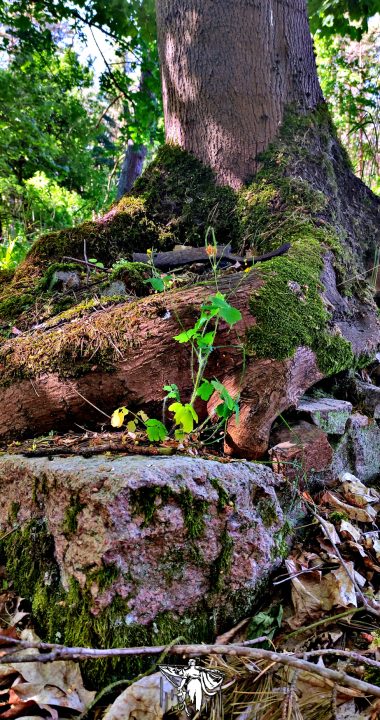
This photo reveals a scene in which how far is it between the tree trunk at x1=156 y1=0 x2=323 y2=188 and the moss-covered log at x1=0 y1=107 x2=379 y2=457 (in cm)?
17

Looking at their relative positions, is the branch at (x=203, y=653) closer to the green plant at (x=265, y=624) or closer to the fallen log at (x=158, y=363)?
the green plant at (x=265, y=624)

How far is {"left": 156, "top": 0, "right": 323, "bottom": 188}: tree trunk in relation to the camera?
145 inches

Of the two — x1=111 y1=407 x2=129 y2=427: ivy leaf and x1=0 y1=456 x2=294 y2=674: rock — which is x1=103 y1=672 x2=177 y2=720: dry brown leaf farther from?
x1=111 y1=407 x2=129 y2=427: ivy leaf

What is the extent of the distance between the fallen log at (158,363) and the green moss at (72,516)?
2.72ft

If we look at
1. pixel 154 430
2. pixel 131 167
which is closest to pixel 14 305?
pixel 154 430

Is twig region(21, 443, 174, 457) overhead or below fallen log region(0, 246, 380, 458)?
below

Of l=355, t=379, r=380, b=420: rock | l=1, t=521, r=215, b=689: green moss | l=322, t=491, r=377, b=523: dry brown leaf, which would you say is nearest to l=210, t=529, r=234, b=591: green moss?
l=1, t=521, r=215, b=689: green moss

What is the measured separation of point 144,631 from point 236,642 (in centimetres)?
34

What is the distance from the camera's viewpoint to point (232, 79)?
368cm

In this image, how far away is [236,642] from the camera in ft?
5.16

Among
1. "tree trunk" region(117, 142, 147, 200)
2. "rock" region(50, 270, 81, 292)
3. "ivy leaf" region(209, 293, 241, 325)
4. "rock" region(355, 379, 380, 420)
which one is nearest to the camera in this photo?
"ivy leaf" region(209, 293, 241, 325)

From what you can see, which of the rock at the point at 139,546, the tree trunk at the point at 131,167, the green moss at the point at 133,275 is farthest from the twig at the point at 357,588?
the tree trunk at the point at 131,167

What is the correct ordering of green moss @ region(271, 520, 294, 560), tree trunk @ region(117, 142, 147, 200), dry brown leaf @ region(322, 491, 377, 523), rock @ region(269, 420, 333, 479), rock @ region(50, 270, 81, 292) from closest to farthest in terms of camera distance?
green moss @ region(271, 520, 294, 560) < dry brown leaf @ region(322, 491, 377, 523) < rock @ region(269, 420, 333, 479) < rock @ region(50, 270, 81, 292) < tree trunk @ region(117, 142, 147, 200)

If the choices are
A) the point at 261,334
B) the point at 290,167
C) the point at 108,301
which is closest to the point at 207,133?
the point at 290,167
